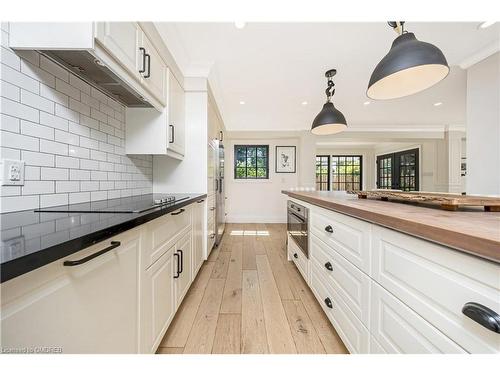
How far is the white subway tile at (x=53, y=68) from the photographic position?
3.41ft

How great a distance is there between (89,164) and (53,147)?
0.91ft

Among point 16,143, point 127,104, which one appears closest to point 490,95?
point 127,104

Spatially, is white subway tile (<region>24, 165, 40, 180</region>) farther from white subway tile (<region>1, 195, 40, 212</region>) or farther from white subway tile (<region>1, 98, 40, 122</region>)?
white subway tile (<region>1, 98, 40, 122</region>)

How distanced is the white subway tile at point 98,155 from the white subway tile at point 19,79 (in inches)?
18.2

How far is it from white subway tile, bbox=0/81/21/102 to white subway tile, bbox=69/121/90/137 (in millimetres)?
296

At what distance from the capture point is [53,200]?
3.66 ft

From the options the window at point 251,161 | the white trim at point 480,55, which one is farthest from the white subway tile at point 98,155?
the window at point 251,161

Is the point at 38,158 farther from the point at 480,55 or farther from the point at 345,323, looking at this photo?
the point at 480,55

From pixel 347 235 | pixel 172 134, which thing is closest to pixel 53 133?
pixel 172 134

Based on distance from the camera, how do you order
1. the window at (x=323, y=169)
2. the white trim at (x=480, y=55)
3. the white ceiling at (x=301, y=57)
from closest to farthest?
the white ceiling at (x=301, y=57) → the white trim at (x=480, y=55) → the window at (x=323, y=169)

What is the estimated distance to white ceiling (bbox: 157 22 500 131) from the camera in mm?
1916

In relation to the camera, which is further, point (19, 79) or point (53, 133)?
point (53, 133)

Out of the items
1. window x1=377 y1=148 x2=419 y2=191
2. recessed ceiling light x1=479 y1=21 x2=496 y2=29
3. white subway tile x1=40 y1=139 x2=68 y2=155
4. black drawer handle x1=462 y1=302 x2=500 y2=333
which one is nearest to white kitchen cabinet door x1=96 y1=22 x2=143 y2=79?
white subway tile x1=40 y1=139 x2=68 y2=155

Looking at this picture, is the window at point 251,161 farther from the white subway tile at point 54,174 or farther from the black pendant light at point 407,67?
the white subway tile at point 54,174
